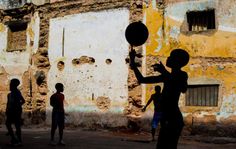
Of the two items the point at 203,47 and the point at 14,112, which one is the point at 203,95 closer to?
the point at 203,47

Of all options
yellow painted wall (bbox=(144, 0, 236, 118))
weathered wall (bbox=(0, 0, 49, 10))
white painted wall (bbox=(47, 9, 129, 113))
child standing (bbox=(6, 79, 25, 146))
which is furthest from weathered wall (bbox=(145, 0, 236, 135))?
child standing (bbox=(6, 79, 25, 146))

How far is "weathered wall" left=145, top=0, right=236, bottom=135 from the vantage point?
1455cm

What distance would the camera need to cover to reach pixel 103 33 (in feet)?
55.8

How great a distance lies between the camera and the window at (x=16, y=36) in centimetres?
1939

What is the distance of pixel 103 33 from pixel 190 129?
5.00 metres

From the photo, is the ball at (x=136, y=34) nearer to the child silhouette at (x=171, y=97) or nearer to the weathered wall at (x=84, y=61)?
the child silhouette at (x=171, y=97)

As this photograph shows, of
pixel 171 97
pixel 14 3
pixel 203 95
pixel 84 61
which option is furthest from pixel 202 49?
pixel 171 97

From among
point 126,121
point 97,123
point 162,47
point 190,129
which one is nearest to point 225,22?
point 162,47

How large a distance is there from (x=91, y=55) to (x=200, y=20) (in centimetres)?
436

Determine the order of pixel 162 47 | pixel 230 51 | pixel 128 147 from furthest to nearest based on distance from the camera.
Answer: pixel 162 47
pixel 230 51
pixel 128 147

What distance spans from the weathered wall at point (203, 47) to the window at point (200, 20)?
182mm

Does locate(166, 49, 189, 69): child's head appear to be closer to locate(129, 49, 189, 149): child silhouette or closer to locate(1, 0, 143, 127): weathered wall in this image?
locate(129, 49, 189, 149): child silhouette

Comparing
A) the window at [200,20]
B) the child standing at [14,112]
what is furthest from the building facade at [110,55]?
the child standing at [14,112]

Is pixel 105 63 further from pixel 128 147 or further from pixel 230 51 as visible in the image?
pixel 128 147
